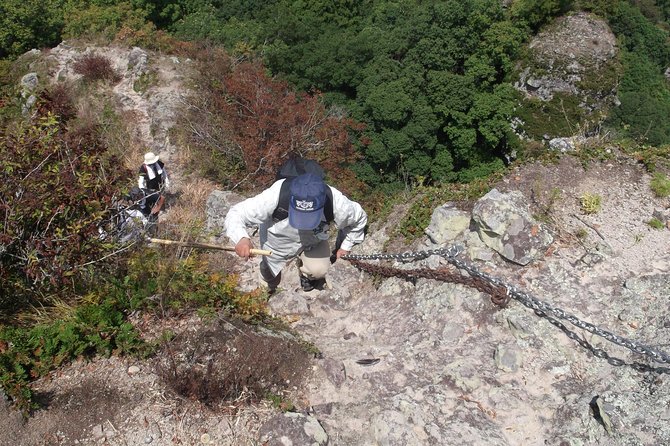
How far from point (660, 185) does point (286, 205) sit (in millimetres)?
4276

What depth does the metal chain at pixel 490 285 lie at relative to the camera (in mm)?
3835

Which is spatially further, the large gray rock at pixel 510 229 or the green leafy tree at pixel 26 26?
the green leafy tree at pixel 26 26

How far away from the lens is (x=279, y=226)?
5004 millimetres

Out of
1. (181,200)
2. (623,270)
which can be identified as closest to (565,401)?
(623,270)

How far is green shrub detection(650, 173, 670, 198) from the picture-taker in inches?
227

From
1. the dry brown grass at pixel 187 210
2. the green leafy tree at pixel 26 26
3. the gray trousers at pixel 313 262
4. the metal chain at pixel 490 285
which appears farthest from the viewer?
the green leafy tree at pixel 26 26

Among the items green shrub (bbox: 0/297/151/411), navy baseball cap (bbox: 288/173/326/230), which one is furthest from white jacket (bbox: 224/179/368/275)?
green shrub (bbox: 0/297/151/411)

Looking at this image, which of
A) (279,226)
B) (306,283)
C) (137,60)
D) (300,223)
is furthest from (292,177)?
(137,60)

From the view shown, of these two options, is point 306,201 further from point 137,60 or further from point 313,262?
point 137,60

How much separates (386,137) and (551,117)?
25.4ft

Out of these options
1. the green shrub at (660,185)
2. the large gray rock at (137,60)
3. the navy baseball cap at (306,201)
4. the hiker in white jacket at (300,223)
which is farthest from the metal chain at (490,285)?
the large gray rock at (137,60)

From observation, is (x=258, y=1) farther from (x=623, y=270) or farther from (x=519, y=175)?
(x=623, y=270)

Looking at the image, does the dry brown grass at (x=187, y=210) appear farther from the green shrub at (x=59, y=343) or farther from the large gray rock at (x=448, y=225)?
the large gray rock at (x=448, y=225)

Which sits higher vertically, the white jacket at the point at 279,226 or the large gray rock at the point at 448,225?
the white jacket at the point at 279,226
